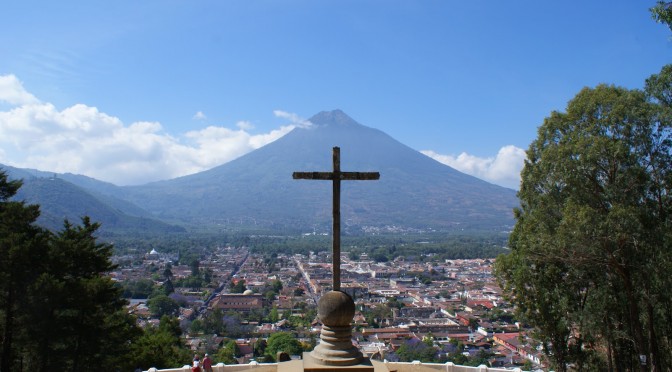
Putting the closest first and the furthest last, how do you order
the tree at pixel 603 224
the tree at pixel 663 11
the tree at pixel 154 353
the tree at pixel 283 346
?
the tree at pixel 663 11, the tree at pixel 603 224, the tree at pixel 154 353, the tree at pixel 283 346

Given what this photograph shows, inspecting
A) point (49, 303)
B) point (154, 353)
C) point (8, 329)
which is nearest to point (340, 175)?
point (49, 303)

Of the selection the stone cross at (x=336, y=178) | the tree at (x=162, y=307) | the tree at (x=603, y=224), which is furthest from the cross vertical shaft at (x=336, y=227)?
the tree at (x=162, y=307)

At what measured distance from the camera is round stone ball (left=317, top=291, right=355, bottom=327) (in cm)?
644

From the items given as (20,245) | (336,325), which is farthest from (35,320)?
(336,325)

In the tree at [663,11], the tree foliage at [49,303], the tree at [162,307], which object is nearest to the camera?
the tree at [663,11]

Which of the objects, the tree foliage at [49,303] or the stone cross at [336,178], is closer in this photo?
the stone cross at [336,178]

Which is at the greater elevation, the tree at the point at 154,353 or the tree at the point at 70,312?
the tree at the point at 70,312

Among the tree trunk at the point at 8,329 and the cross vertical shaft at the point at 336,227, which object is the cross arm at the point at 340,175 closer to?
the cross vertical shaft at the point at 336,227

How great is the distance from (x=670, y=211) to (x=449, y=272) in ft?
227

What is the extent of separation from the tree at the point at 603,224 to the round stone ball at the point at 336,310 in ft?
15.6

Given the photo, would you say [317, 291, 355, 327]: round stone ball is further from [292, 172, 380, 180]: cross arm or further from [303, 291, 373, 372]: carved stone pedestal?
[292, 172, 380, 180]: cross arm

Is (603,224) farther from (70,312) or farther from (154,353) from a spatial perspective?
(154,353)

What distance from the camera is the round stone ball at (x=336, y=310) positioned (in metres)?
6.44

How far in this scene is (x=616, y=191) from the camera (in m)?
9.08
